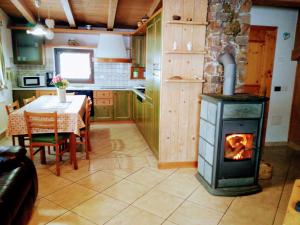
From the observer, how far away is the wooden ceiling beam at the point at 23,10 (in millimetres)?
4496

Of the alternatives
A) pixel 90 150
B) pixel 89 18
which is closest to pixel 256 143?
pixel 90 150

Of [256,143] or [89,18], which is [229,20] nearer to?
[256,143]

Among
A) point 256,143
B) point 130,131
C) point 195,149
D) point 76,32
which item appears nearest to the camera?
point 256,143

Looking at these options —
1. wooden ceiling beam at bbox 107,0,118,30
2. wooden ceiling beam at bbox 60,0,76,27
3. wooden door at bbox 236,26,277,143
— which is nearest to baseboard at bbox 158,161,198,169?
wooden door at bbox 236,26,277,143

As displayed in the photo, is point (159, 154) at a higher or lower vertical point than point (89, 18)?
lower

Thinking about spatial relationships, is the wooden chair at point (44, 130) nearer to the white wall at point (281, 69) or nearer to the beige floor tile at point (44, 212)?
the beige floor tile at point (44, 212)

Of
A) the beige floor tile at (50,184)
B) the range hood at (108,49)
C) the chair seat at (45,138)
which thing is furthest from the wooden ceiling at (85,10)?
the beige floor tile at (50,184)

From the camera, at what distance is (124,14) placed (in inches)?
210

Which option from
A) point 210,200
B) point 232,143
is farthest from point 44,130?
point 232,143

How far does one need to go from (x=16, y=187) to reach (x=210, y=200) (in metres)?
1.93

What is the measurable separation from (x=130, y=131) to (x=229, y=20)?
3113 millimetres

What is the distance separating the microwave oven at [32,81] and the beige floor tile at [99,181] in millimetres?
3558

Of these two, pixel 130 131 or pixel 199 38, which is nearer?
pixel 199 38

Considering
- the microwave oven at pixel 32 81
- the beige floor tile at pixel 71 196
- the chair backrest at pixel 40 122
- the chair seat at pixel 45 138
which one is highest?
the microwave oven at pixel 32 81
